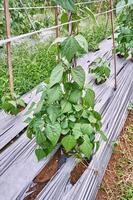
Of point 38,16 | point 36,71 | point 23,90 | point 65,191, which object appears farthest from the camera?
point 38,16

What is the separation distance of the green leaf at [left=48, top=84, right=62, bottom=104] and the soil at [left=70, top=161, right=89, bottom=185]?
0.37m

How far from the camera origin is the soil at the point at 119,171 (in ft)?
5.33

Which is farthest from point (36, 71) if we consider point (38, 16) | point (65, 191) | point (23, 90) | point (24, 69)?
point (38, 16)

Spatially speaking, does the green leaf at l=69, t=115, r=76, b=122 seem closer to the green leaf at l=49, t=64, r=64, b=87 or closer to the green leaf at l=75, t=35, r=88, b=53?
the green leaf at l=49, t=64, r=64, b=87

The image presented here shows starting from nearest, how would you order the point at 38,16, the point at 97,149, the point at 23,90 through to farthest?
the point at 97,149 < the point at 23,90 < the point at 38,16

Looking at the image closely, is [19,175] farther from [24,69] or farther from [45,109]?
[24,69]

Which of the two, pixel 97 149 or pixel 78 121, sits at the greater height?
pixel 78 121

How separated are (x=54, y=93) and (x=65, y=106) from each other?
8 centimetres

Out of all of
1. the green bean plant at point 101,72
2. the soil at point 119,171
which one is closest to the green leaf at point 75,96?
the soil at point 119,171

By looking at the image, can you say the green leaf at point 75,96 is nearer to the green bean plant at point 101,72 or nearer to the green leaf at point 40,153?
the green leaf at point 40,153

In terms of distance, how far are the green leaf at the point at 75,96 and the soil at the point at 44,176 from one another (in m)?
0.32

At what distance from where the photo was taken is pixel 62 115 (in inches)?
59.8

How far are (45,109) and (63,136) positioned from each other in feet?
0.60

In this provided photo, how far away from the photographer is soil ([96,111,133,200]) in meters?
1.62
